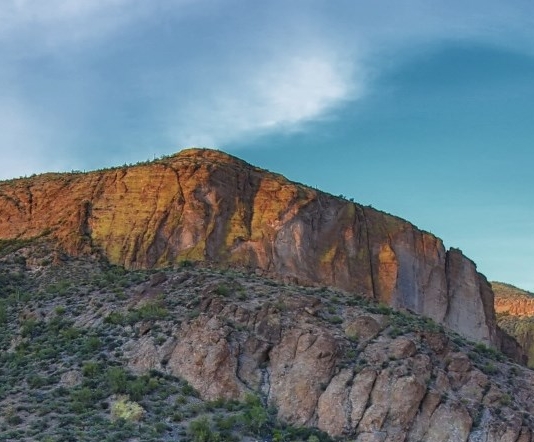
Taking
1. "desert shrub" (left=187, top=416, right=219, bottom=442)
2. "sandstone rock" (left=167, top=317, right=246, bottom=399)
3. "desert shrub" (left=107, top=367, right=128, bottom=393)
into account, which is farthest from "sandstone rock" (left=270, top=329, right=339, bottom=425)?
"desert shrub" (left=107, top=367, right=128, bottom=393)

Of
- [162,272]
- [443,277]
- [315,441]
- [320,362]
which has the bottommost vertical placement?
[315,441]

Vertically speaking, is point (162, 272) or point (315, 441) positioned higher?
point (162, 272)

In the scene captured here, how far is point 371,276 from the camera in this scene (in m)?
68.9

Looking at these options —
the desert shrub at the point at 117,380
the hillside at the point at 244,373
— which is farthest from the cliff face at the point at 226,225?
the desert shrub at the point at 117,380

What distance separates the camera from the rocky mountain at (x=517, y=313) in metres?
115

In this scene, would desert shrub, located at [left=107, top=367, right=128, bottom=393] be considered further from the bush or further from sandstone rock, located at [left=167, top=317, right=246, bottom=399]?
sandstone rock, located at [left=167, top=317, right=246, bottom=399]

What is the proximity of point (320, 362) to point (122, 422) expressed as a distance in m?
9.91

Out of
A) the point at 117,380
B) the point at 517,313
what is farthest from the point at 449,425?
the point at 517,313

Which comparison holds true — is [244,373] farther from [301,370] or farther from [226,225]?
A: [226,225]

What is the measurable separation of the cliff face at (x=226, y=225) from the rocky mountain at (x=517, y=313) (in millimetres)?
41599

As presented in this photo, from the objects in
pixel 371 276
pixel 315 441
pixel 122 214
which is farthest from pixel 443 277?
pixel 315 441

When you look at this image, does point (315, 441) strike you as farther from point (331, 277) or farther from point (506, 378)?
point (331, 277)

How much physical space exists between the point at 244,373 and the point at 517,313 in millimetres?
113977

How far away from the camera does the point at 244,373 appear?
40.6 m
